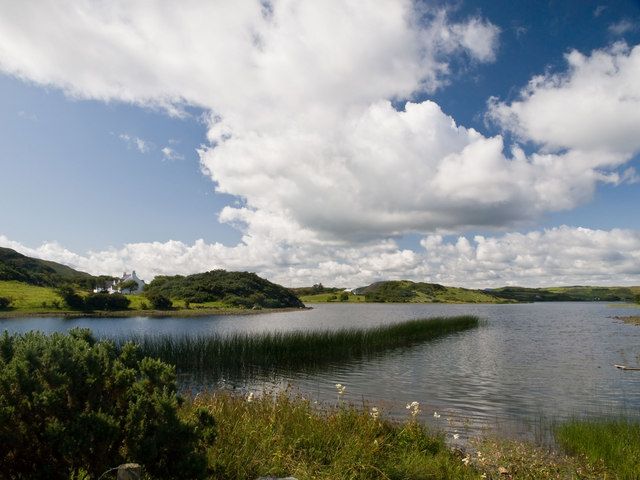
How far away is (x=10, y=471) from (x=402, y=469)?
5633 mm

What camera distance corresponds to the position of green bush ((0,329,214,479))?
4645mm

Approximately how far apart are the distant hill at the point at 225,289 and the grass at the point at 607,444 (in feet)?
405

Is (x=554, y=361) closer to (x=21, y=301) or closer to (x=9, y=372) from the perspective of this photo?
(x=9, y=372)

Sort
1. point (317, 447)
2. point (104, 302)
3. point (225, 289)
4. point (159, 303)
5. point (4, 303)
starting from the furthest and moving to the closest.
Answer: point (225, 289) → point (159, 303) → point (104, 302) → point (4, 303) → point (317, 447)

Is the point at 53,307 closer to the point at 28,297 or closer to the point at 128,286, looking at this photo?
the point at 28,297

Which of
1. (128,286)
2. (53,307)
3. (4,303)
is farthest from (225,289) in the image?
(4,303)

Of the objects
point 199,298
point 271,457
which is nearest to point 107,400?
point 271,457

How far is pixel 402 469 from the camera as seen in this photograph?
7.43 meters

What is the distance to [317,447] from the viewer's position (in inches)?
308

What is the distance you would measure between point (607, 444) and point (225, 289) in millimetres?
145769

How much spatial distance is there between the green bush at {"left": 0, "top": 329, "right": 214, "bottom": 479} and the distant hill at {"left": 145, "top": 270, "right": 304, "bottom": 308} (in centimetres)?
12675

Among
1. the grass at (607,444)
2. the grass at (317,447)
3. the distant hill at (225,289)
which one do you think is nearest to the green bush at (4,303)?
the distant hill at (225,289)

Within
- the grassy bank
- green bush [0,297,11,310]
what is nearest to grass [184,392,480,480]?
the grassy bank

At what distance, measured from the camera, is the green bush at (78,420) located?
15.2 feet
